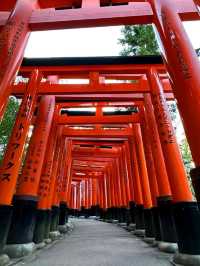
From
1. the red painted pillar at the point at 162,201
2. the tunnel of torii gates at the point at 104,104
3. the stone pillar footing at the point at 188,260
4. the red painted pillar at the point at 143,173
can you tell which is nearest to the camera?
the tunnel of torii gates at the point at 104,104

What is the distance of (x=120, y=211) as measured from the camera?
17.4 meters

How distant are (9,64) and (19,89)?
3438 mm

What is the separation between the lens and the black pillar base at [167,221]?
20.2 ft

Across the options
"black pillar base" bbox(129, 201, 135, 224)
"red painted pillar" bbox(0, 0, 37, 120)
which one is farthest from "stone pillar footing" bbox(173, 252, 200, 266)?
"black pillar base" bbox(129, 201, 135, 224)

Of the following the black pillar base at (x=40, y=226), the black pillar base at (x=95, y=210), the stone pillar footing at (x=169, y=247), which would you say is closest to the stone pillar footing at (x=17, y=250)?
the black pillar base at (x=40, y=226)

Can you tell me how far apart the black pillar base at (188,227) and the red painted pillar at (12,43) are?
145 inches

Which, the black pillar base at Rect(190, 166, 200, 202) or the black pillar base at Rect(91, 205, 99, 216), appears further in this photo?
the black pillar base at Rect(91, 205, 99, 216)

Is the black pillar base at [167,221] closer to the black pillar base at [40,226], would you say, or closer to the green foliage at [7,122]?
the black pillar base at [40,226]

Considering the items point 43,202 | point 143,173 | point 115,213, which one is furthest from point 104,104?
point 115,213

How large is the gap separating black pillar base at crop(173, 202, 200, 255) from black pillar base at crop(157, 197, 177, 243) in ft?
4.02

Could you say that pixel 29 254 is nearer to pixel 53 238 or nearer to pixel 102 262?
pixel 102 262

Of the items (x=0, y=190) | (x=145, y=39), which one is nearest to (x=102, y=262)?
(x=0, y=190)

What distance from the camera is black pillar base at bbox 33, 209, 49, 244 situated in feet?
23.4

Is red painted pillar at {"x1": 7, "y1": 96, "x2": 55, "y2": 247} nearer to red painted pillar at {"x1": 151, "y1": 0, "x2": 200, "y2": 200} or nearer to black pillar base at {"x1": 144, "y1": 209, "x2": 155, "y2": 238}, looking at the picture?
black pillar base at {"x1": 144, "y1": 209, "x2": 155, "y2": 238}
